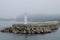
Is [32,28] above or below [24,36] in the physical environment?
above

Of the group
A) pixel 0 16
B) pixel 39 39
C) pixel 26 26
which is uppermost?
pixel 0 16

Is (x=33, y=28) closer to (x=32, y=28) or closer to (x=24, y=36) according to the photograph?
(x=32, y=28)

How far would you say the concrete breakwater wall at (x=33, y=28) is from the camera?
2553 millimetres

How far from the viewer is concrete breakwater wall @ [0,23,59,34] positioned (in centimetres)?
255

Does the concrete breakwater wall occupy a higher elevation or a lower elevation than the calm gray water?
higher

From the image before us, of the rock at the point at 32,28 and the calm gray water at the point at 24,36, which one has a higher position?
the rock at the point at 32,28

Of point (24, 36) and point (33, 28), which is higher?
point (33, 28)

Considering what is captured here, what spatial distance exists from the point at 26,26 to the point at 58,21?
68 cm

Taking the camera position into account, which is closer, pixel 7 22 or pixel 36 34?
pixel 7 22

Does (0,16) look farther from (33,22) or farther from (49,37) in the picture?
(49,37)

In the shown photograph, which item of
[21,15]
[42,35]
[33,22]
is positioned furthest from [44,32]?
[21,15]

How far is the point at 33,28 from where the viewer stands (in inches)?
101

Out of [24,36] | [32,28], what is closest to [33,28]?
[32,28]

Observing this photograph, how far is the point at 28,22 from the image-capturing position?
2.64 meters
